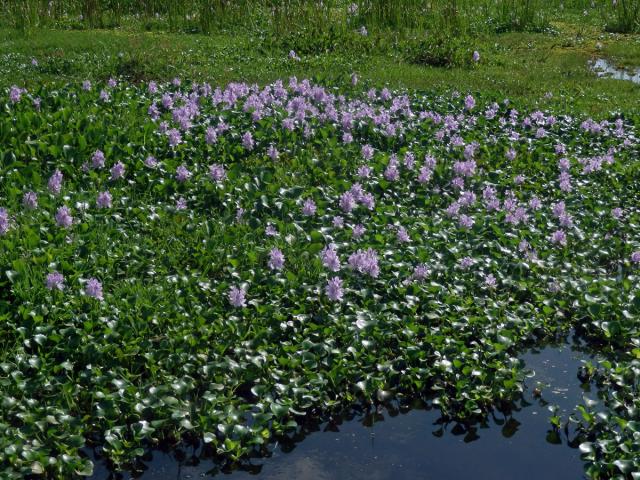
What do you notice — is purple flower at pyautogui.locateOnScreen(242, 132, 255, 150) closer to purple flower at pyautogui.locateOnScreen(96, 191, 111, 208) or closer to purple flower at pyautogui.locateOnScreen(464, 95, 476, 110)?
purple flower at pyautogui.locateOnScreen(96, 191, 111, 208)

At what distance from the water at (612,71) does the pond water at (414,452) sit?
8.52 meters

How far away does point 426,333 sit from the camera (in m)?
5.76

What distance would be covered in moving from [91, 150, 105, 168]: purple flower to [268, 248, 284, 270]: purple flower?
2160 millimetres

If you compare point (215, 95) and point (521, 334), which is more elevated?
point (215, 95)

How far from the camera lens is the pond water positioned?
15.6ft

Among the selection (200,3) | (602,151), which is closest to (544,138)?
(602,151)

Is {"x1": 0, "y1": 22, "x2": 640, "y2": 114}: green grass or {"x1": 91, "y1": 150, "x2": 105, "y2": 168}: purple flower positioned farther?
{"x1": 0, "y1": 22, "x2": 640, "y2": 114}: green grass

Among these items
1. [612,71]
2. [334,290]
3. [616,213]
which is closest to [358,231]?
[334,290]

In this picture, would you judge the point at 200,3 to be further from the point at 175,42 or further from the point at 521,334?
the point at 521,334

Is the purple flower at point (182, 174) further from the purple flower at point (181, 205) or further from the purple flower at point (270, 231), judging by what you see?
the purple flower at point (270, 231)

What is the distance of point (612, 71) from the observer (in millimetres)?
13430

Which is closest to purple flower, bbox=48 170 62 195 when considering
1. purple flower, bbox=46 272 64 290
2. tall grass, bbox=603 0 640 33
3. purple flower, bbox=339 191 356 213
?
purple flower, bbox=46 272 64 290

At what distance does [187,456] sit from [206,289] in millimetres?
1399

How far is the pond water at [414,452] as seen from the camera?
477 centimetres
